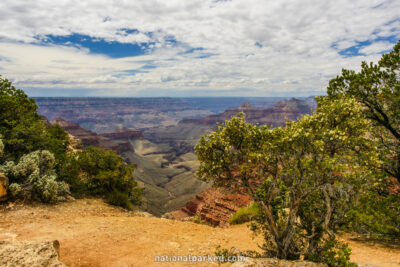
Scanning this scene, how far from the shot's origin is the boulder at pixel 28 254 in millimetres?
6934

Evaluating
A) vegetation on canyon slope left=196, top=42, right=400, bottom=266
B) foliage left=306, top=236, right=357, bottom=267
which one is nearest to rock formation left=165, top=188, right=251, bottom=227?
vegetation on canyon slope left=196, top=42, right=400, bottom=266

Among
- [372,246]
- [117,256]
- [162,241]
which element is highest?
[117,256]

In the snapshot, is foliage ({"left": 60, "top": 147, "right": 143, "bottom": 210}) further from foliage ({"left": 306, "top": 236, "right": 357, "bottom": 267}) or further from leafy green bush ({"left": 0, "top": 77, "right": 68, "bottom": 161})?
foliage ({"left": 306, "top": 236, "right": 357, "bottom": 267})

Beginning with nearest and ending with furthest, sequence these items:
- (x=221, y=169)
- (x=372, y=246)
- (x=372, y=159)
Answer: (x=372, y=159)
(x=221, y=169)
(x=372, y=246)

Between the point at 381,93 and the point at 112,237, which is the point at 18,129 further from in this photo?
the point at 381,93

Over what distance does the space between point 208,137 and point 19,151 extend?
802 inches

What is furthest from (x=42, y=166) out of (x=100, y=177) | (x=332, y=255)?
(x=332, y=255)

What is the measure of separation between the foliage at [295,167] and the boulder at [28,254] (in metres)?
6.40

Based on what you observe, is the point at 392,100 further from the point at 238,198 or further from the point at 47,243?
the point at 238,198

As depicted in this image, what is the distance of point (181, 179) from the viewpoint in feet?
446

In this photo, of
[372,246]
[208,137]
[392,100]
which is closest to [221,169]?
[208,137]

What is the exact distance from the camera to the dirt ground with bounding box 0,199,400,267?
11.0m

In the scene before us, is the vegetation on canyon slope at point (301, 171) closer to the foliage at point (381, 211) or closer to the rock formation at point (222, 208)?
the foliage at point (381, 211)

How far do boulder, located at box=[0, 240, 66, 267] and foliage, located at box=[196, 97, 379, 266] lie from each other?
252 inches
